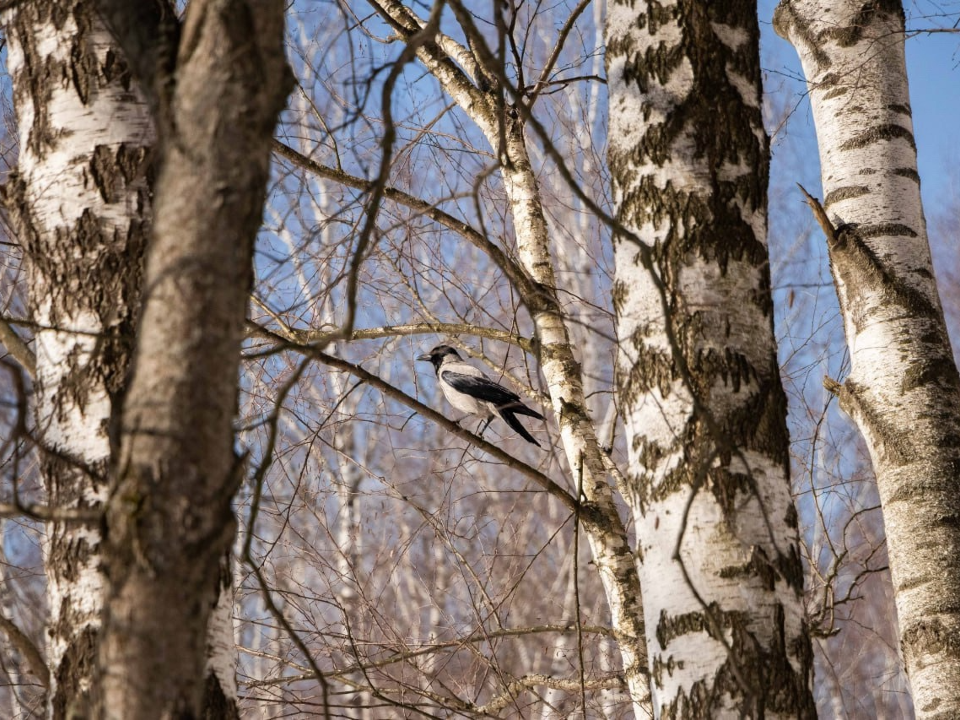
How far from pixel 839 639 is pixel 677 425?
14163 mm

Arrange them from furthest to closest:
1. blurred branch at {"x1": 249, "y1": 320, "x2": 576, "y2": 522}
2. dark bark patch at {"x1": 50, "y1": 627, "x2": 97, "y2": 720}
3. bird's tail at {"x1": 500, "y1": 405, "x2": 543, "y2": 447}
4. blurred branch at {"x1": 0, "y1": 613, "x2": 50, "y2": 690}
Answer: bird's tail at {"x1": 500, "y1": 405, "x2": 543, "y2": 447} → blurred branch at {"x1": 249, "y1": 320, "x2": 576, "y2": 522} → blurred branch at {"x1": 0, "y1": 613, "x2": 50, "y2": 690} → dark bark patch at {"x1": 50, "y1": 627, "x2": 97, "y2": 720}

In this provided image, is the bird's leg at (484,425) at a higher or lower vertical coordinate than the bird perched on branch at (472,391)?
lower

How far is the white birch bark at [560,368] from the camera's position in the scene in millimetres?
3381

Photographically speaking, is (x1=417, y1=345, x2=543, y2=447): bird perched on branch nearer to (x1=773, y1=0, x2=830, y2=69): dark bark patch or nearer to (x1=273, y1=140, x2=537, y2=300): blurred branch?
(x1=273, y1=140, x2=537, y2=300): blurred branch

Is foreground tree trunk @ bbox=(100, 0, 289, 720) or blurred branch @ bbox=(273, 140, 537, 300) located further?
blurred branch @ bbox=(273, 140, 537, 300)

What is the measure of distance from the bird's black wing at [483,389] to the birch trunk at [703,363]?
3447 millimetres

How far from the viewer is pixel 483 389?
5734 mm

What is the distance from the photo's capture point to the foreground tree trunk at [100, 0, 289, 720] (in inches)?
36.6

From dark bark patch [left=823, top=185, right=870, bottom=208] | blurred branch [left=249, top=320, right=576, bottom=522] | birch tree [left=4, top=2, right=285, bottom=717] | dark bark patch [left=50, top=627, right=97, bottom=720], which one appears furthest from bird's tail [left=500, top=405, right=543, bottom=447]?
dark bark patch [left=50, top=627, right=97, bottom=720]

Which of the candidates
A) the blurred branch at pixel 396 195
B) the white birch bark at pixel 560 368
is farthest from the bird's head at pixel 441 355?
the blurred branch at pixel 396 195

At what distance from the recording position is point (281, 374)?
12.7 ft

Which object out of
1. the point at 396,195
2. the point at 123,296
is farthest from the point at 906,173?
the point at 123,296

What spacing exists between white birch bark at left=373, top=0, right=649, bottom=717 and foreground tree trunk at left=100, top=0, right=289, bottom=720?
1837 millimetres

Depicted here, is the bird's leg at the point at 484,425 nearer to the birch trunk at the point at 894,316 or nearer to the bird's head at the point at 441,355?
the bird's head at the point at 441,355
